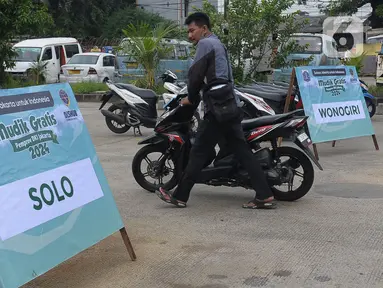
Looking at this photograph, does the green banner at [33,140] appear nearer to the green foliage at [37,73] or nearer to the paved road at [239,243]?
the paved road at [239,243]

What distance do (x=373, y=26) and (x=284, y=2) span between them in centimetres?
Result: 2570

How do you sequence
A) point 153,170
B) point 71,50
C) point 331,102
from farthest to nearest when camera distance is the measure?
1. point 71,50
2. point 331,102
3. point 153,170

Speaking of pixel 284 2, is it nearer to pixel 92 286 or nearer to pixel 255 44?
pixel 255 44

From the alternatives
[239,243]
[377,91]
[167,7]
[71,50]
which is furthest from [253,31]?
[167,7]

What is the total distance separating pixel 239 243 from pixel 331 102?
174 inches

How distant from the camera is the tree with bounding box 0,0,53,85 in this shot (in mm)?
14312

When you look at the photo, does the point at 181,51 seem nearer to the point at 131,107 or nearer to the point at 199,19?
the point at 131,107

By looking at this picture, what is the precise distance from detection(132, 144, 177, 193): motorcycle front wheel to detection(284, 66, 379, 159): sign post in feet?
7.76

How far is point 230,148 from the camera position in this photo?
6.68m

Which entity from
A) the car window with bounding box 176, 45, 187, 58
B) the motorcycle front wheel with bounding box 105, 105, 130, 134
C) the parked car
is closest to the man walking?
the motorcycle front wheel with bounding box 105, 105, 130, 134

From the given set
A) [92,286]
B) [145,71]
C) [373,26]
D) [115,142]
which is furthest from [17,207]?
[373,26]

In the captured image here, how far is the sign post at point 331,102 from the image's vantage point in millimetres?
9219

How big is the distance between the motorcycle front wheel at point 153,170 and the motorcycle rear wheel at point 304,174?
1.14m

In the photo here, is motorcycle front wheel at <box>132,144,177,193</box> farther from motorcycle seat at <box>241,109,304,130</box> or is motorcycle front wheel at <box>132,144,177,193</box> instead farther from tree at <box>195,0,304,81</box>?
tree at <box>195,0,304,81</box>
